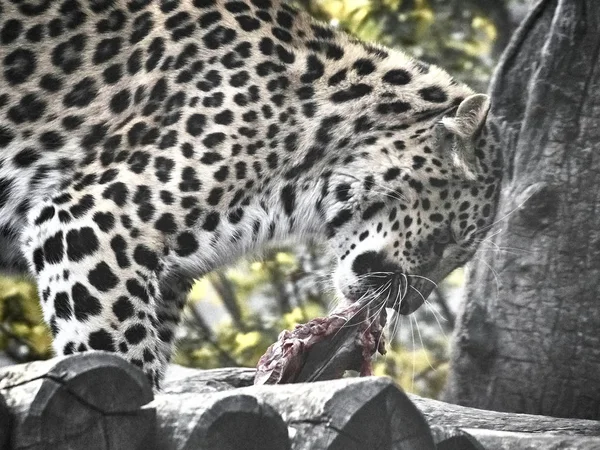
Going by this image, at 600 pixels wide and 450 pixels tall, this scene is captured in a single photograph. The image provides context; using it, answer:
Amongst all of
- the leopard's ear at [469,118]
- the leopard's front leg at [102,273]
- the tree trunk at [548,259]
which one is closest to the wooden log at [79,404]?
the leopard's front leg at [102,273]

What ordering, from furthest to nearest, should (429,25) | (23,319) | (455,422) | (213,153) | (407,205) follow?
1. (429,25)
2. (23,319)
3. (407,205)
4. (213,153)
5. (455,422)

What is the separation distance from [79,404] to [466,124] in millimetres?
3160

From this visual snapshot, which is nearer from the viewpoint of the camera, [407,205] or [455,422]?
[455,422]

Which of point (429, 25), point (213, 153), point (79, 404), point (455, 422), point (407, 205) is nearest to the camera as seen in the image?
point (79, 404)

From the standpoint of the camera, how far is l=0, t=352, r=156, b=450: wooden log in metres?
3.17

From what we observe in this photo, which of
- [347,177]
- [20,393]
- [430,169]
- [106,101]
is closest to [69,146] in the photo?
[106,101]

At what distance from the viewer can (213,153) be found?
5539 millimetres

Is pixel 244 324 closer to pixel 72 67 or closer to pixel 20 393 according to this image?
pixel 72 67

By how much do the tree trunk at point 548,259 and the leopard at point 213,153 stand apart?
0.37 meters

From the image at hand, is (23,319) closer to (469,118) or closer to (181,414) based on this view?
(469,118)

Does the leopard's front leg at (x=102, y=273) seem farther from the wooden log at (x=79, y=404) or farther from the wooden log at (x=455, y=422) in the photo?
the wooden log at (x=79, y=404)

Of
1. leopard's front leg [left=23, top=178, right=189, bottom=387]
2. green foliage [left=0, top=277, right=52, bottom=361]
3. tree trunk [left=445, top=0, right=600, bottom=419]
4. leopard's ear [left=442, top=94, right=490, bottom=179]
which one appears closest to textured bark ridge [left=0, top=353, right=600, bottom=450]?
leopard's front leg [left=23, top=178, right=189, bottom=387]

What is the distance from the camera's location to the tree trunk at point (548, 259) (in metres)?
6.19

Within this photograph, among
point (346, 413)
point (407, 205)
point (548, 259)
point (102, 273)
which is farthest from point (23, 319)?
point (346, 413)
